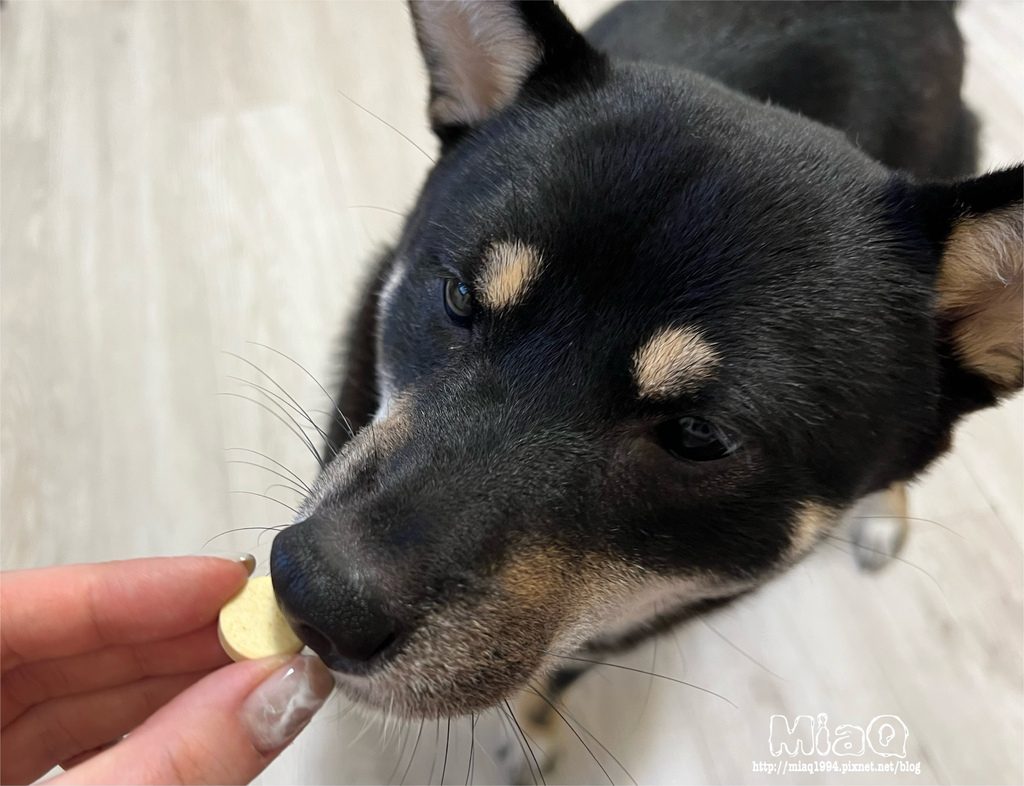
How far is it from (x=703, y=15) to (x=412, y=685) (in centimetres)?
162

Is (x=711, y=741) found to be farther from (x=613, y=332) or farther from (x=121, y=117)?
(x=121, y=117)

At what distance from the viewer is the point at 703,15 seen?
1.70 metres

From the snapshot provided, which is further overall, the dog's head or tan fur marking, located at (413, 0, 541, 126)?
tan fur marking, located at (413, 0, 541, 126)

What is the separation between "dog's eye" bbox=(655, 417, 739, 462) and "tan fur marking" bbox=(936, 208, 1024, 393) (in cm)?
38

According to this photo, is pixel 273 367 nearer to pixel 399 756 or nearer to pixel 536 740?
pixel 399 756

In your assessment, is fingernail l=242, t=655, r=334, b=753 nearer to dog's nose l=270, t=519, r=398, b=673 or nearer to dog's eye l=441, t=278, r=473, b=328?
dog's nose l=270, t=519, r=398, b=673

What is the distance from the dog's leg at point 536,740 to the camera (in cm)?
147

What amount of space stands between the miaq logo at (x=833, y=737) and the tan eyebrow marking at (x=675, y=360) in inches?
43.6

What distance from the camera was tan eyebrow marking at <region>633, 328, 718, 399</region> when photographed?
2.74ft

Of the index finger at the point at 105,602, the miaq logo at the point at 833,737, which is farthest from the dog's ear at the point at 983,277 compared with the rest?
the index finger at the point at 105,602

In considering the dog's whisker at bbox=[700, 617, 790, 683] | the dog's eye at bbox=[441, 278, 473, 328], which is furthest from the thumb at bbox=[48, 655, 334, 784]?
the dog's whisker at bbox=[700, 617, 790, 683]

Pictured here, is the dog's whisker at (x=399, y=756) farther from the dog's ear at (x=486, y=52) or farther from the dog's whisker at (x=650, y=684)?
the dog's ear at (x=486, y=52)

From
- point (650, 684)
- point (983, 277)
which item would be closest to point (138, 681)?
point (650, 684)

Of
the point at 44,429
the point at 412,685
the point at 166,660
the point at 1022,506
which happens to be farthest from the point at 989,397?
the point at 44,429
